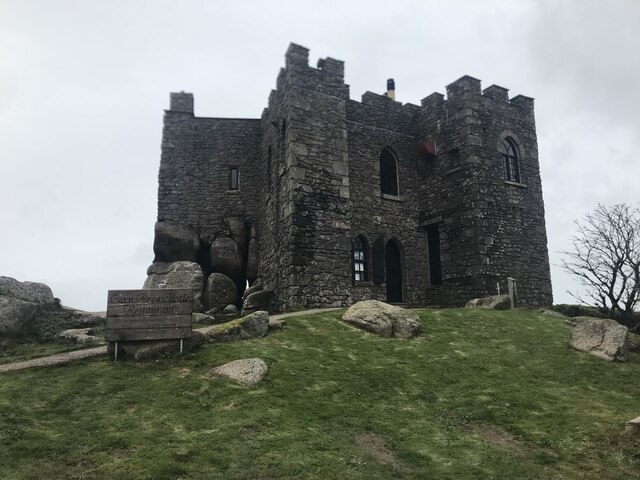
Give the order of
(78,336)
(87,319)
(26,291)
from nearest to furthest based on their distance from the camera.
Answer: (78,336), (26,291), (87,319)

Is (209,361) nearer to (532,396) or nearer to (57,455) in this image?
(57,455)

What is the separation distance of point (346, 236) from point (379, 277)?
2.65 m

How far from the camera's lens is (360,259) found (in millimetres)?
21812

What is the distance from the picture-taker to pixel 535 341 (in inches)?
587

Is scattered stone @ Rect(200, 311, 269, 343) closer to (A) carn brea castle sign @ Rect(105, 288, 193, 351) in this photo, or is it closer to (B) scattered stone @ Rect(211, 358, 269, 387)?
(A) carn brea castle sign @ Rect(105, 288, 193, 351)

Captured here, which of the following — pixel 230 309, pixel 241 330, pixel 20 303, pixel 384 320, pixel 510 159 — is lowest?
pixel 241 330

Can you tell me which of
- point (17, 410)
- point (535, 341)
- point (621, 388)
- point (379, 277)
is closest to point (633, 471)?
point (621, 388)

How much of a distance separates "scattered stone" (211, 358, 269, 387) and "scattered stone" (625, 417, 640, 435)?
700 centimetres

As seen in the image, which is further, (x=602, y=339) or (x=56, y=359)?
(x=602, y=339)

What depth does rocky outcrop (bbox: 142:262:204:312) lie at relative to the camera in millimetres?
23016

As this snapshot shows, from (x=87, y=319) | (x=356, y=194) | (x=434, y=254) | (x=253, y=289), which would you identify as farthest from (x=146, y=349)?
(x=434, y=254)

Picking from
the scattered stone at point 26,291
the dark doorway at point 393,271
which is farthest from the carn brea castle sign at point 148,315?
the dark doorway at point 393,271

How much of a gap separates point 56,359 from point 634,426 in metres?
12.2

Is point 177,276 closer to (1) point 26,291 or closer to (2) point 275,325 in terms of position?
(1) point 26,291
